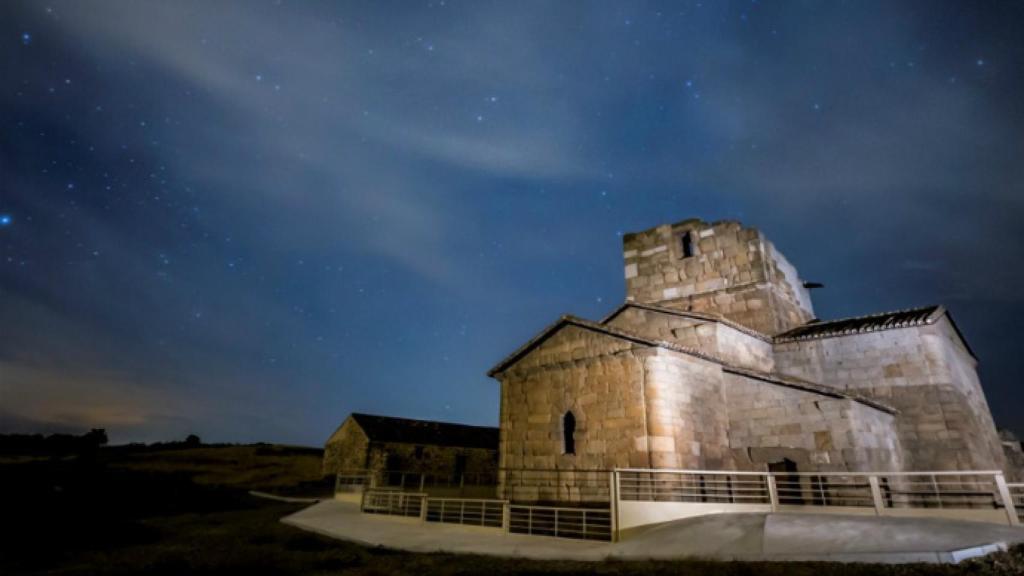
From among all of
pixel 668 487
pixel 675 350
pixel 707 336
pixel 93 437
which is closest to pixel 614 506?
pixel 668 487

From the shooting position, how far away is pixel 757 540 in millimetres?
7930

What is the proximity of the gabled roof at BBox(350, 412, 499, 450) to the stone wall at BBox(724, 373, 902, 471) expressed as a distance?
2398cm

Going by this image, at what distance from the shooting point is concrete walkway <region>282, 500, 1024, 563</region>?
6.67 metres

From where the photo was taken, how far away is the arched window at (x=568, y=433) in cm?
1468

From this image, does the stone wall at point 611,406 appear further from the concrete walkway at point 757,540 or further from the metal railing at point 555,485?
the concrete walkway at point 757,540

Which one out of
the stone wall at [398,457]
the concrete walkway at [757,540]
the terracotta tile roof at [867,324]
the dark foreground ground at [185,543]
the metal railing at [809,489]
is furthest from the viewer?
the stone wall at [398,457]

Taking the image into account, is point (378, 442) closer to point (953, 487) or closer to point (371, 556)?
point (371, 556)

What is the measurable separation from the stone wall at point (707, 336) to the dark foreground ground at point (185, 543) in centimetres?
1092

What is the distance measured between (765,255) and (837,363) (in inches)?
201

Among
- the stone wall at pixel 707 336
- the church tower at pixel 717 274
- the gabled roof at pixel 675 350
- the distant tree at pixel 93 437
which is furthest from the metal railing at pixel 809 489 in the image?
the distant tree at pixel 93 437

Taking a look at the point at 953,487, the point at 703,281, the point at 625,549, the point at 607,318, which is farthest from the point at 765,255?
the point at 625,549

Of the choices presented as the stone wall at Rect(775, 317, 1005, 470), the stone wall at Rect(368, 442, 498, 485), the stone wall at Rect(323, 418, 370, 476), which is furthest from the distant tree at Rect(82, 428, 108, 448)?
the stone wall at Rect(775, 317, 1005, 470)

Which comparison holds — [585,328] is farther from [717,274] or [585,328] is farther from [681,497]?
[717,274]

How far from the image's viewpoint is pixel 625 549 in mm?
9000
